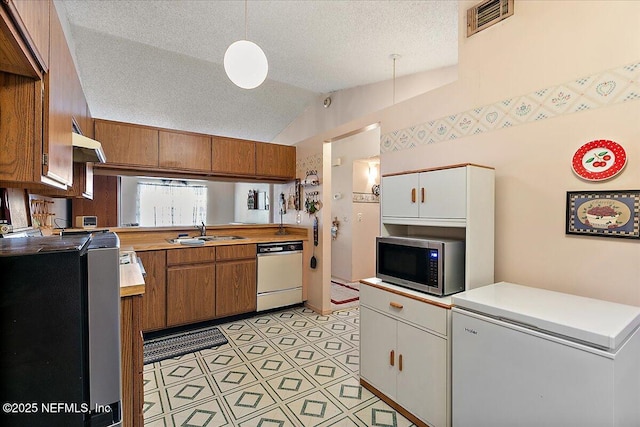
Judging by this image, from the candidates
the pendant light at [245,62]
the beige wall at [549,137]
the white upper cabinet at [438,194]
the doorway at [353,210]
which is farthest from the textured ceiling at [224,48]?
the white upper cabinet at [438,194]

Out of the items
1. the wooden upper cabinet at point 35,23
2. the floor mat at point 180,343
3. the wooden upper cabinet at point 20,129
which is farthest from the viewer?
the floor mat at point 180,343

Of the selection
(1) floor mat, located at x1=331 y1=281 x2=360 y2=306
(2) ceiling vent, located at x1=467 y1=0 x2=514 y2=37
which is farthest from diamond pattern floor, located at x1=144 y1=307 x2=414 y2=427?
(2) ceiling vent, located at x1=467 y1=0 x2=514 y2=37

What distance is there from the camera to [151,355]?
2.64 meters

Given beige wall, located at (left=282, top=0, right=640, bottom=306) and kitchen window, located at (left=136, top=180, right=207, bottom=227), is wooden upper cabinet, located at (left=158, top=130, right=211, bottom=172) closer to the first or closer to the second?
beige wall, located at (left=282, top=0, right=640, bottom=306)

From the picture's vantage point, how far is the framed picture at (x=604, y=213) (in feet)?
4.61

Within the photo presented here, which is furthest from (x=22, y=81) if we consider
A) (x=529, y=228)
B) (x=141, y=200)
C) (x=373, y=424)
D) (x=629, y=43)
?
(x=141, y=200)

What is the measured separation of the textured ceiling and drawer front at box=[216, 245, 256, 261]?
2184 mm

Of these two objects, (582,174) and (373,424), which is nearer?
(582,174)

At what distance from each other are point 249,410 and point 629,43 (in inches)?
115

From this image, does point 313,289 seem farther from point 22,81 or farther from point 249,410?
point 22,81

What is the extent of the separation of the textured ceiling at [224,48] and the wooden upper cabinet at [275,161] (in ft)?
3.11

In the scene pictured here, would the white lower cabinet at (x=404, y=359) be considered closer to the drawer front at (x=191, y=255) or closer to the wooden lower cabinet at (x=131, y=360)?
the wooden lower cabinet at (x=131, y=360)

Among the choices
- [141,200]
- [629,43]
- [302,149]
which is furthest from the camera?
[141,200]

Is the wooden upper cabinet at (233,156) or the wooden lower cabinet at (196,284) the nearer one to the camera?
the wooden lower cabinet at (196,284)
